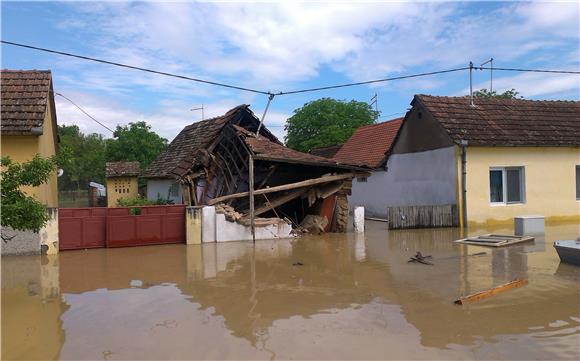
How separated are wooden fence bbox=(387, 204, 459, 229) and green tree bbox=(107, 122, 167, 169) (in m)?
27.1

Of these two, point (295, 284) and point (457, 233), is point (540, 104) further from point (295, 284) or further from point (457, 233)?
point (295, 284)

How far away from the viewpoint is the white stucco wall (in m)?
19.7

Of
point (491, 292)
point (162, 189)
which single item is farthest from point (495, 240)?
point (162, 189)

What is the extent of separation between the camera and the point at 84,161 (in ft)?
160

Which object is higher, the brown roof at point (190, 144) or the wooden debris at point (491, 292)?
the brown roof at point (190, 144)

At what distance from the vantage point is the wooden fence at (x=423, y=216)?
18.7 meters

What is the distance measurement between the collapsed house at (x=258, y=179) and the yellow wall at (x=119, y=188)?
5666 mm

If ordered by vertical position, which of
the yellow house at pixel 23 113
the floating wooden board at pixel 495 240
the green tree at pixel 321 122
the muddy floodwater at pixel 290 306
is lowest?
the muddy floodwater at pixel 290 306

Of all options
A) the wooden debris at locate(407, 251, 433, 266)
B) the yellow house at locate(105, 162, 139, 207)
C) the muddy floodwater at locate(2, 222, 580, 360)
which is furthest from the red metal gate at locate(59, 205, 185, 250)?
the yellow house at locate(105, 162, 139, 207)

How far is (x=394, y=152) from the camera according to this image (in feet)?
77.1

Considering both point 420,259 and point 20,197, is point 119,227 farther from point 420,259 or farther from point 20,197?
point 420,259

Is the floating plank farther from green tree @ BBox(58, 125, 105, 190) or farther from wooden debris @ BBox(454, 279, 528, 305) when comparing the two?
green tree @ BBox(58, 125, 105, 190)

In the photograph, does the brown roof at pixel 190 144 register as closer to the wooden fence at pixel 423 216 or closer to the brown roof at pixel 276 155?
the brown roof at pixel 276 155

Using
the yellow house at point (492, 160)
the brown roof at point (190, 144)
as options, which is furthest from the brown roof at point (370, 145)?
the brown roof at point (190, 144)
